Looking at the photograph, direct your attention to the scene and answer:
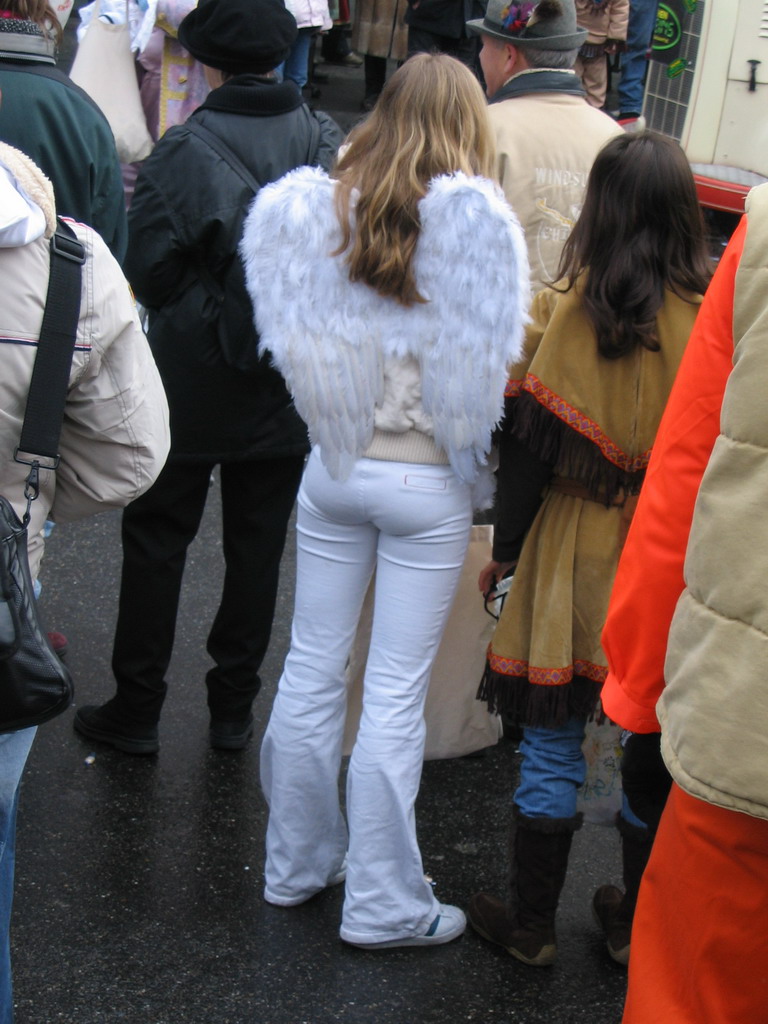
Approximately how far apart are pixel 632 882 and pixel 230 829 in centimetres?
106

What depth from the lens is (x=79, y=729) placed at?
3.57 meters

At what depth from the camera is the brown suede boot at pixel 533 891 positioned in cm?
272

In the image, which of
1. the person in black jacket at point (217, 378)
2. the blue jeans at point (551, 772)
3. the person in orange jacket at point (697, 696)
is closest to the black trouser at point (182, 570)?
the person in black jacket at point (217, 378)

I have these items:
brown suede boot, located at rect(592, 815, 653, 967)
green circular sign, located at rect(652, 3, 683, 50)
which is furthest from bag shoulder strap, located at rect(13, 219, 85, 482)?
green circular sign, located at rect(652, 3, 683, 50)

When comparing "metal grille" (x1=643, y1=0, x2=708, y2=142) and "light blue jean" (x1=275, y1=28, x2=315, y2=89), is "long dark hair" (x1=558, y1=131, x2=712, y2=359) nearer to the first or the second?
"metal grille" (x1=643, y1=0, x2=708, y2=142)

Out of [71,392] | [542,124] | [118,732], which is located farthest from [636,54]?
[71,392]

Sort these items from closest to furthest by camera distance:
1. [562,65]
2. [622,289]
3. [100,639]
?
1. [622,289]
2. [562,65]
3. [100,639]

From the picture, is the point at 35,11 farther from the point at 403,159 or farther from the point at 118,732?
the point at 118,732

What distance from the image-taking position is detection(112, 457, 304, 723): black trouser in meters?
3.36

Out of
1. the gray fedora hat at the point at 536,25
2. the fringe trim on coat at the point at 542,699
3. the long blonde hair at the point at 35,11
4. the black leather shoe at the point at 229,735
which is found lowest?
Result: the black leather shoe at the point at 229,735

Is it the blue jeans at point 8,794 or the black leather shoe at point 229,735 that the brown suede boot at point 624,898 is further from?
the blue jeans at point 8,794

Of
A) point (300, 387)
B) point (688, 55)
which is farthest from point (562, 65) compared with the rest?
point (688, 55)

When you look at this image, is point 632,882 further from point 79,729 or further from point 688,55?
point 688,55

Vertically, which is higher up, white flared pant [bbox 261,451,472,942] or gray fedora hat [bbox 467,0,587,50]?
gray fedora hat [bbox 467,0,587,50]
